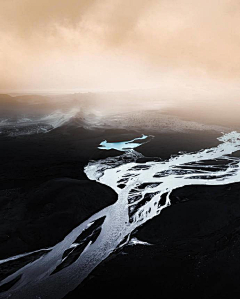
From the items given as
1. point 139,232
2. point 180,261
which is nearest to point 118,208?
point 139,232

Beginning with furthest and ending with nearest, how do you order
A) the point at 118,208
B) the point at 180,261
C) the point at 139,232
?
1. the point at 118,208
2. the point at 139,232
3. the point at 180,261

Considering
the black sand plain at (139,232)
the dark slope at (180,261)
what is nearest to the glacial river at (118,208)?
the black sand plain at (139,232)

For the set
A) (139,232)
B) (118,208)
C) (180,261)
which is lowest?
(180,261)

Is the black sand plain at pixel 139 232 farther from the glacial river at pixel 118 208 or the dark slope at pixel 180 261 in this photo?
the glacial river at pixel 118 208

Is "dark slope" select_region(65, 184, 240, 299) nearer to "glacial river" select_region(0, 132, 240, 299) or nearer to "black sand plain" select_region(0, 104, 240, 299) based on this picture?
"black sand plain" select_region(0, 104, 240, 299)

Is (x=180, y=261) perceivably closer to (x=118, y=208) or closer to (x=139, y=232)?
(x=139, y=232)

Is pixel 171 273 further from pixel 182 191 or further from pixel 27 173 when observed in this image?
pixel 27 173

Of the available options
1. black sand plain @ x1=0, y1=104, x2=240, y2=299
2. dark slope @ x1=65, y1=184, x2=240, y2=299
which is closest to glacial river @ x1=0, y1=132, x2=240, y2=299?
black sand plain @ x1=0, y1=104, x2=240, y2=299
